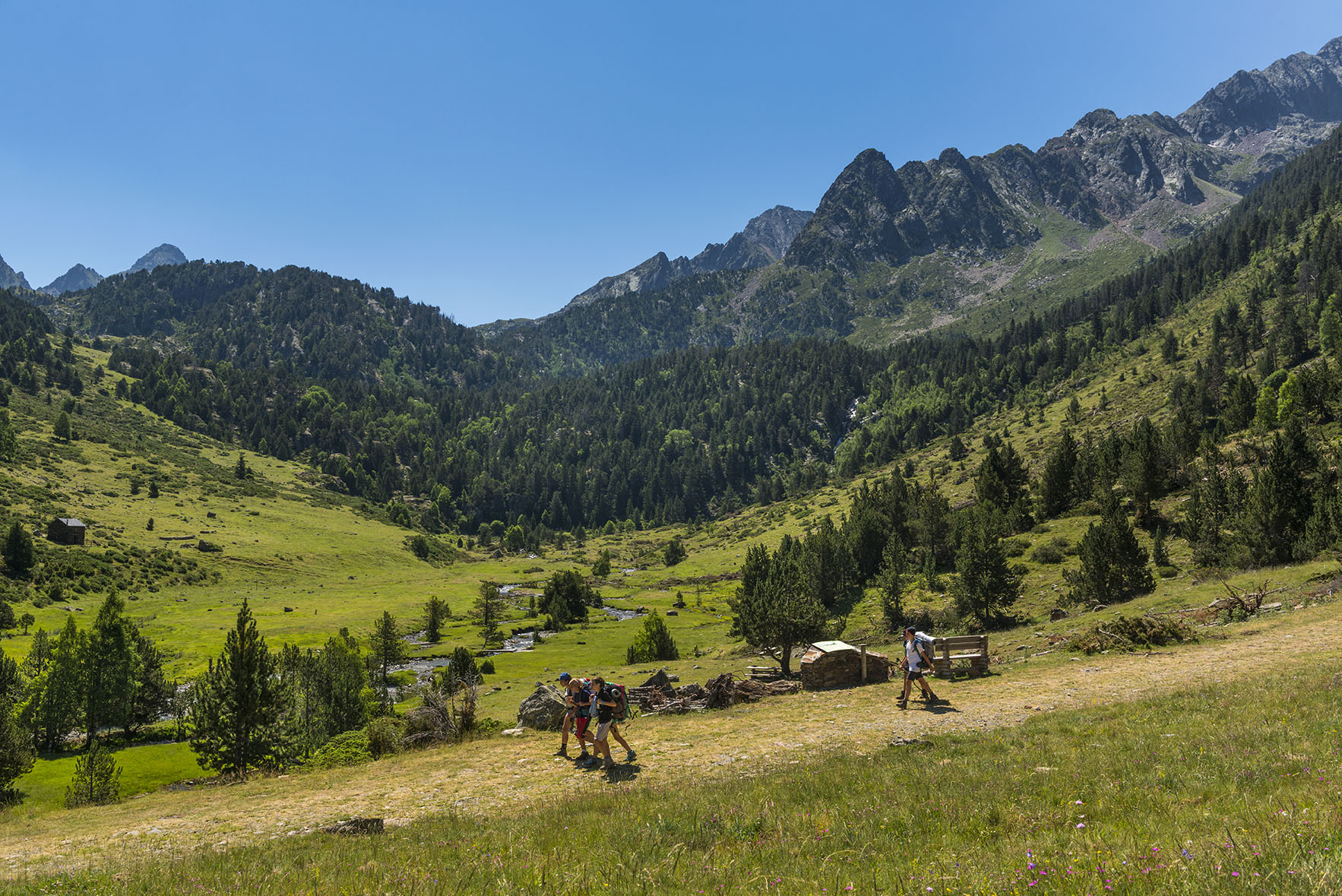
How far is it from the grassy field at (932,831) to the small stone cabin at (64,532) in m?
181

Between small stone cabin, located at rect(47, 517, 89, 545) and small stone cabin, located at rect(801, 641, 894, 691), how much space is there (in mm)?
180955

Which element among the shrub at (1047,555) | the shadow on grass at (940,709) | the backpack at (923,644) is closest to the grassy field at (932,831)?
the shadow on grass at (940,709)

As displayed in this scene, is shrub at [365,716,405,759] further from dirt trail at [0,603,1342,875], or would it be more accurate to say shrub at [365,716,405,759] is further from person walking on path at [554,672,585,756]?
person walking on path at [554,672,585,756]

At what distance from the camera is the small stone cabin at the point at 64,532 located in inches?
5556

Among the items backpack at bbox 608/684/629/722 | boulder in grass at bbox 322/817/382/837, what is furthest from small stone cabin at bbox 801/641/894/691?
boulder in grass at bbox 322/817/382/837

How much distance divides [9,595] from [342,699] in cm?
9595

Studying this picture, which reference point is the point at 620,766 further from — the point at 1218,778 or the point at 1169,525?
the point at 1169,525

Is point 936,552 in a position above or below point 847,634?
above

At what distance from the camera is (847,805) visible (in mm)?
12180

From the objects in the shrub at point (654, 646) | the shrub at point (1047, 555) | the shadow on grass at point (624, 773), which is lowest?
the shrub at point (654, 646)

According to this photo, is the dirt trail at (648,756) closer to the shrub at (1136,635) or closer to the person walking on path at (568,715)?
the person walking on path at (568,715)

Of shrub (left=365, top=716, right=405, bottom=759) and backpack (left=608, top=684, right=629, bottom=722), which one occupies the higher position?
backpack (left=608, top=684, right=629, bottom=722)

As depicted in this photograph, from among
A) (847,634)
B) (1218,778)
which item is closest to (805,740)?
(1218,778)

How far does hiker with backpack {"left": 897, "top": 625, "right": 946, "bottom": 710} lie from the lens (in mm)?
25719
